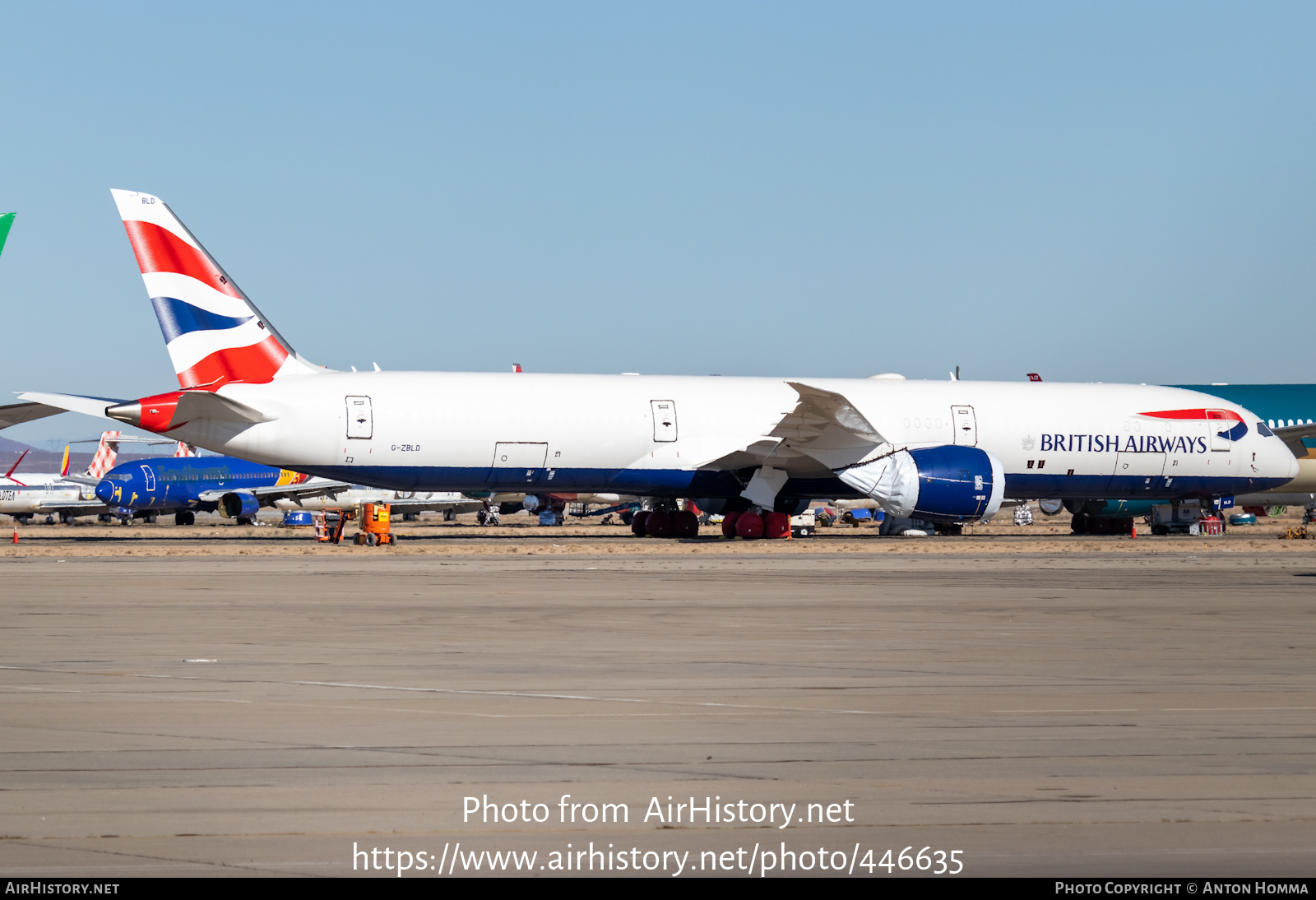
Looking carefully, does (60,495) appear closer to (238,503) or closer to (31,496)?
(31,496)

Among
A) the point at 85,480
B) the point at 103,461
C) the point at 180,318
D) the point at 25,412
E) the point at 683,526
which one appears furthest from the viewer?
the point at 103,461

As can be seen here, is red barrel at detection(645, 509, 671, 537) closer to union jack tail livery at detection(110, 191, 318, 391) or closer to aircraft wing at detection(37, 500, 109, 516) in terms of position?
union jack tail livery at detection(110, 191, 318, 391)

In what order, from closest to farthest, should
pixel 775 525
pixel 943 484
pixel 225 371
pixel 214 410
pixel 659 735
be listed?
pixel 659 735
pixel 214 410
pixel 943 484
pixel 225 371
pixel 775 525

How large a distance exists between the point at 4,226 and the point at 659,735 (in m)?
21.4

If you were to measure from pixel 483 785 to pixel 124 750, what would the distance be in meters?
2.12

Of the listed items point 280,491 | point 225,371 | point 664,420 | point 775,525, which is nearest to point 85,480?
point 280,491

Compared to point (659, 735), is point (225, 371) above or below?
above

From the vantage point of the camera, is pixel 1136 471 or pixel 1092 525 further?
pixel 1092 525

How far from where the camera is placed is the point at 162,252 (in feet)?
104

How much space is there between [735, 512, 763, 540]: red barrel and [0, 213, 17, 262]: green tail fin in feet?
62.9

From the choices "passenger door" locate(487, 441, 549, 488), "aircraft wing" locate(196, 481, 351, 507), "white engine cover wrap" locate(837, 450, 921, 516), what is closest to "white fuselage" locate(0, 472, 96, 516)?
"aircraft wing" locate(196, 481, 351, 507)

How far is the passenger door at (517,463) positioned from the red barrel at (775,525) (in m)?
6.63

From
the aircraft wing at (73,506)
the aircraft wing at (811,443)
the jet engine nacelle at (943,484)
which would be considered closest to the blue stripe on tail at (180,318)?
the aircraft wing at (811,443)

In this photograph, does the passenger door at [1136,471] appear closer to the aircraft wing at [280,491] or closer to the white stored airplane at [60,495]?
the aircraft wing at [280,491]
